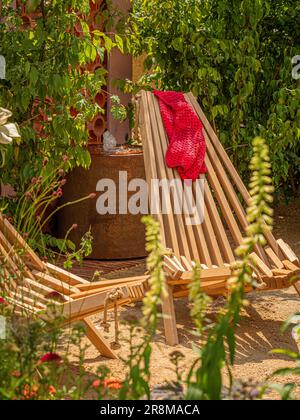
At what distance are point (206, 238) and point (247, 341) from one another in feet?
1.94

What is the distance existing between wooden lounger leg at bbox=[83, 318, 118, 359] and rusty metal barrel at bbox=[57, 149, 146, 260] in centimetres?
211

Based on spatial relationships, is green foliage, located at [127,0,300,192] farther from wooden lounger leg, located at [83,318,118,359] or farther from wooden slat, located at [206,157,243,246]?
wooden lounger leg, located at [83,318,118,359]

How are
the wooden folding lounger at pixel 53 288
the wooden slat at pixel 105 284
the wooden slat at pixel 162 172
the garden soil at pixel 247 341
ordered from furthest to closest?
the wooden slat at pixel 162 172 → the wooden slat at pixel 105 284 → the garden soil at pixel 247 341 → the wooden folding lounger at pixel 53 288

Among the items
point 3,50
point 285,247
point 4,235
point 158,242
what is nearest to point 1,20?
point 3,50

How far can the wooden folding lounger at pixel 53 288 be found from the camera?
11.0 feet

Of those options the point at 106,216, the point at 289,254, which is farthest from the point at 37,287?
the point at 106,216

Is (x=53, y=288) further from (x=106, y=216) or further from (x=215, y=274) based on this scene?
(x=106, y=216)

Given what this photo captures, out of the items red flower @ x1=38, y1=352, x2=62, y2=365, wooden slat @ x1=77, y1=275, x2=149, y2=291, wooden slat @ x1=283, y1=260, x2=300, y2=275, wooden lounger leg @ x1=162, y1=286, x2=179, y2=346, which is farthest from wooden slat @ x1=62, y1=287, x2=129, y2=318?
red flower @ x1=38, y1=352, x2=62, y2=365

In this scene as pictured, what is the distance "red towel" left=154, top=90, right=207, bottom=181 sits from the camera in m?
4.62

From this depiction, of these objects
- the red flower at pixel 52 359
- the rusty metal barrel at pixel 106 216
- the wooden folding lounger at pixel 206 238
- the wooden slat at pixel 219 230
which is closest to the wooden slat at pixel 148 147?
the wooden folding lounger at pixel 206 238

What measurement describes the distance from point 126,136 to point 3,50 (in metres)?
2.35

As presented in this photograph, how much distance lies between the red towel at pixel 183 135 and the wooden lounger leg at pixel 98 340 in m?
1.22

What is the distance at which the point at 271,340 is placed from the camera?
424cm

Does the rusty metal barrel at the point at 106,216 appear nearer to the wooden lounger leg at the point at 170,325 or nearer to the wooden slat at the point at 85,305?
the wooden lounger leg at the point at 170,325
